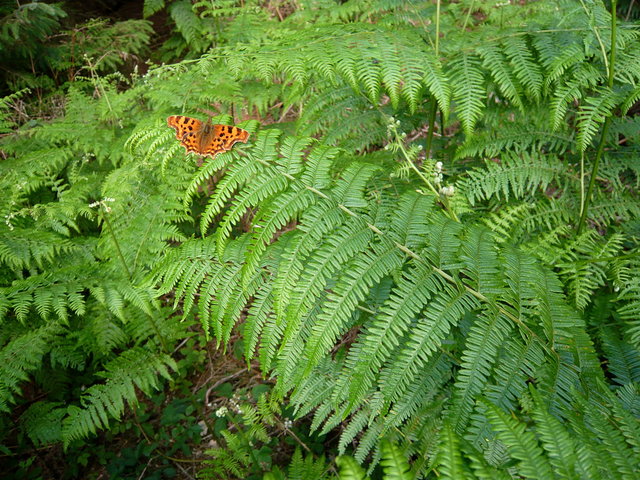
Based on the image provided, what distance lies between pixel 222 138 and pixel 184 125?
0.26 meters

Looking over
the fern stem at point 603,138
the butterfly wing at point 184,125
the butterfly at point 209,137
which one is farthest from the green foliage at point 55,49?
the fern stem at point 603,138

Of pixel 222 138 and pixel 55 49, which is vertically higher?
pixel 55 49

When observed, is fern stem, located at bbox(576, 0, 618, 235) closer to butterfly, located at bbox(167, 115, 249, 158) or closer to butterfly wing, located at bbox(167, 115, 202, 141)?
butterfly, located at bbox(167, 115, 249, 158)

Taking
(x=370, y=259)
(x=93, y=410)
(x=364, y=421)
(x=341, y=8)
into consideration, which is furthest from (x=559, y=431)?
(x=341, y=8)

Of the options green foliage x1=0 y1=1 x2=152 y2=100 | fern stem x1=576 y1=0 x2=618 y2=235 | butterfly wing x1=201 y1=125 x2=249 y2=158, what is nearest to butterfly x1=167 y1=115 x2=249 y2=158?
butterfly wing x1=201 y1=125 x2=249 y2=158

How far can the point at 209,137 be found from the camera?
190cm

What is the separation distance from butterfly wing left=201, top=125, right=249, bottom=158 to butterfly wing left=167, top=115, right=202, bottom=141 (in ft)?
0.30

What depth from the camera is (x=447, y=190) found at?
1780mm

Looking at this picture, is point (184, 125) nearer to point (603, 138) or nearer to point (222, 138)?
point (222, 138)

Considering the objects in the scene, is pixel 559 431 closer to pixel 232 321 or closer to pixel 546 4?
pixel 232 321

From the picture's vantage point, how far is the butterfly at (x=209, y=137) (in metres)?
1.86

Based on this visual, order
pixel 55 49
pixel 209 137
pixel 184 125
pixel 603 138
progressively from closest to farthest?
pixel 209 137 < pixel 184 125 < pixel 603 138 < pixel 55 49

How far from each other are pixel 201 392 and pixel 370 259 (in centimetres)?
A: 240

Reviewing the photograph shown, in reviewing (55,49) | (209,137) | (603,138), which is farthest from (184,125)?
(55,49)
